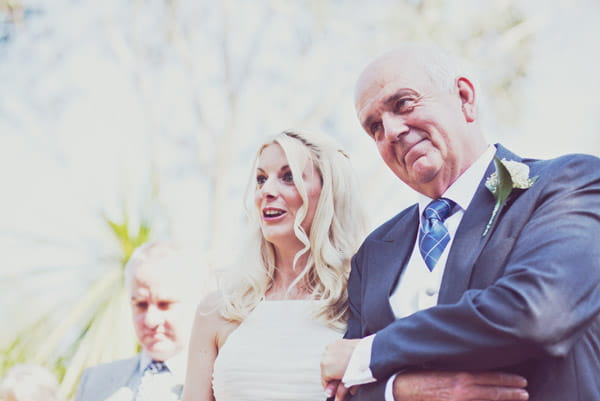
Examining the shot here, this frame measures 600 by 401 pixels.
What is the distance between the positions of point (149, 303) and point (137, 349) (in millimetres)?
2083

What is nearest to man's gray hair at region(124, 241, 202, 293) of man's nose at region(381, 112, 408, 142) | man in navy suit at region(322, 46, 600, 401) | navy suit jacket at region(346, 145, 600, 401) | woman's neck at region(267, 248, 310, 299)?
woman's neck at region(267, 248, 310, 299)

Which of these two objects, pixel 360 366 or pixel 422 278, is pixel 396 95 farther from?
pixel 360 366

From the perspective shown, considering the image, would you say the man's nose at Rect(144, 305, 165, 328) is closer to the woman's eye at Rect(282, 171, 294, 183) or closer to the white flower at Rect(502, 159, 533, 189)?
the woman's eye at Rect(282, 171, 294, 183)

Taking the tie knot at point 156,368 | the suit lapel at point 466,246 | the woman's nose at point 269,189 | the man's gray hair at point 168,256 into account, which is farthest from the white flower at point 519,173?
the tie knot at point 156,368

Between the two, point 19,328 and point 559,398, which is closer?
point 559,398

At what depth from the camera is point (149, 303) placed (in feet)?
15.4

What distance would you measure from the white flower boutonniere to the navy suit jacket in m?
0.02

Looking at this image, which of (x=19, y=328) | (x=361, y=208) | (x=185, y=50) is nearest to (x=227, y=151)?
(x=185, y=50)

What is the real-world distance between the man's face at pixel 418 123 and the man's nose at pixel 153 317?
2.21 metres

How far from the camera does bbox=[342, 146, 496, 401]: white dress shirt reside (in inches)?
103

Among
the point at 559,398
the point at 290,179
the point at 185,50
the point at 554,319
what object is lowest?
the point at 559,398

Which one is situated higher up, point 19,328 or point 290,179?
point 290,179

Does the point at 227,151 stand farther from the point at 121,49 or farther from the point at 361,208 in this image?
the point at 361,208

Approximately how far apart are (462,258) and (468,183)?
418 mm
